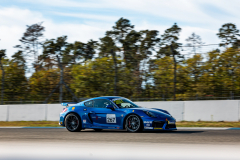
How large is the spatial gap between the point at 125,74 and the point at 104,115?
6187mm

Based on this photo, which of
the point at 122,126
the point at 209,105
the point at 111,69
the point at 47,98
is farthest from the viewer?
the point at 47,98

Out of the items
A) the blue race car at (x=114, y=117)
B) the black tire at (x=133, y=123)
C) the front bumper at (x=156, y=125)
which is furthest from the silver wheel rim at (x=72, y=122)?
the front bumper at (x=156, y=125)

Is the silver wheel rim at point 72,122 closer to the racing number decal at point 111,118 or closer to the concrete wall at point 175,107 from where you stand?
the racing number decal at point 111,118

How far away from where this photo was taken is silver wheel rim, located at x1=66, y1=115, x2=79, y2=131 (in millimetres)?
10547

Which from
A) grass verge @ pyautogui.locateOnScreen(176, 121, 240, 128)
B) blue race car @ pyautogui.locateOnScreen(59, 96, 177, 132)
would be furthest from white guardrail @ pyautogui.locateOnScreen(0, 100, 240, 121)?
blue race car @ pyautogui.locateOnScreen(59, 96, 177, 132)

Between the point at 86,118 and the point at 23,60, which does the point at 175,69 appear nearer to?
the point at 86,118

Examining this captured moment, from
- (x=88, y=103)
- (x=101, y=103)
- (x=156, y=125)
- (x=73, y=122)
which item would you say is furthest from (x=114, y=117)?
(x=73, y=122)

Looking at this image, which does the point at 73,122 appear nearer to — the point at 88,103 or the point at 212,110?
the point at 88,103

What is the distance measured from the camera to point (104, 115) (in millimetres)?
10117

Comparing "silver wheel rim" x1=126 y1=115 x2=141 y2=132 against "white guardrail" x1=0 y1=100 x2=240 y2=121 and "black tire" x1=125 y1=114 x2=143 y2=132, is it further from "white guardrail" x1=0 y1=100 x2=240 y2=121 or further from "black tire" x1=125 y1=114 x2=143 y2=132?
"white guardrail" x1=0 y1=100 x2=240 y2=121

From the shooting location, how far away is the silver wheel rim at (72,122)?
10.5m

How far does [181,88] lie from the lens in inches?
596

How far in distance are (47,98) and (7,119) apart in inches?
96.9

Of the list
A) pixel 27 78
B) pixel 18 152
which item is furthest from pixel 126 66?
pixel 18 152
